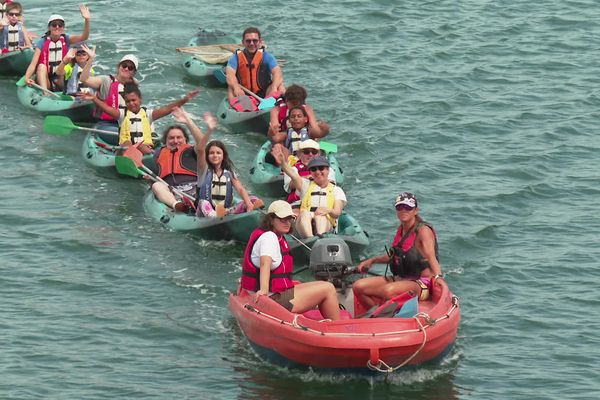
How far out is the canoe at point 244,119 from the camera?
2272cm

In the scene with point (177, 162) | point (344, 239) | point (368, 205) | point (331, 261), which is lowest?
point (368, 205)

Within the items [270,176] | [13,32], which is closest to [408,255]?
[270,176]

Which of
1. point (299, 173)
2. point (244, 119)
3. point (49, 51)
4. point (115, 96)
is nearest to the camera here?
point (299, 173)

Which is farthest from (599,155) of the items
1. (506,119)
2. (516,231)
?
(516,231)

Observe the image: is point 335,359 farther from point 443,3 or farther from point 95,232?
point 443,3

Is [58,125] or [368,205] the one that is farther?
[58,125]

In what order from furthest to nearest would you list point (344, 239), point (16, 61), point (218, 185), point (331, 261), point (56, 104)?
point (16, 61)
point (56, 104)
point (218, 185)
point (344, 239)
point (331, 261)

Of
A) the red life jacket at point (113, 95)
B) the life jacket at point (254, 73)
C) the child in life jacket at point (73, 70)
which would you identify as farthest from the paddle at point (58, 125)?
the life jacket at point (254, 73)

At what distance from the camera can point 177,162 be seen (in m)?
19.6

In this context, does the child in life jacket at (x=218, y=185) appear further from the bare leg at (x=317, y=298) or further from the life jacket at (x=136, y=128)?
the bare leg at (x=317, y=298)

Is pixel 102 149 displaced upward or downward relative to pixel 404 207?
downward

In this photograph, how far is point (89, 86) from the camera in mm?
22812

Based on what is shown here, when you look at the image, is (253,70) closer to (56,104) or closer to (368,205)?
(56,104)

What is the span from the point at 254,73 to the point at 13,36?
5.37 m
